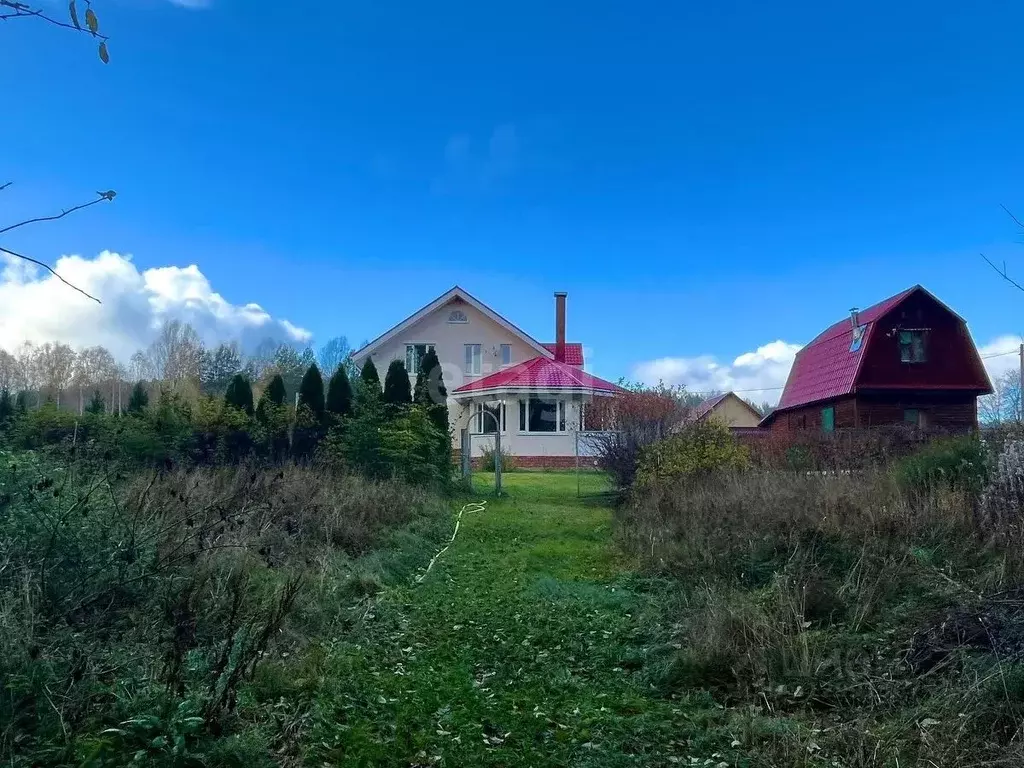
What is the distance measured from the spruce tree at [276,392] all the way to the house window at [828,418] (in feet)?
62.4

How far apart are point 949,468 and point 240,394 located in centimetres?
1291

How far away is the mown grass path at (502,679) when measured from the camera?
3.40m

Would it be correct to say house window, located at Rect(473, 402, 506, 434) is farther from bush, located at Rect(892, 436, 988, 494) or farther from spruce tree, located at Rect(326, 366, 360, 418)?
bush, located at Rect(892, 436, 988, 494)

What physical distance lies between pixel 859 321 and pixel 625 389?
8.98m

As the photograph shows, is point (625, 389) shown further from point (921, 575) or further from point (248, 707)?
point (248, 707)

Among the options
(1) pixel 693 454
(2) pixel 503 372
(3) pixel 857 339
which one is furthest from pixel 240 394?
(3) pixel 857 339

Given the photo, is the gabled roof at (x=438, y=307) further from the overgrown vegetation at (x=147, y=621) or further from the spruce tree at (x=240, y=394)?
the overgrown vegetation at (x=147, y=621)

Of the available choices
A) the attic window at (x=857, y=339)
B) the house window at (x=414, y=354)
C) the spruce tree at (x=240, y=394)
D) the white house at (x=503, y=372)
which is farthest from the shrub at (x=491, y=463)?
the attic window at (x=857, y=339)

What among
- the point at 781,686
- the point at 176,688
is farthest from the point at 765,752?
the point at 176,688

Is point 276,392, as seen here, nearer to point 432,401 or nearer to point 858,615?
point 432,401

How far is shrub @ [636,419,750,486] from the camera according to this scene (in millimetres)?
11367

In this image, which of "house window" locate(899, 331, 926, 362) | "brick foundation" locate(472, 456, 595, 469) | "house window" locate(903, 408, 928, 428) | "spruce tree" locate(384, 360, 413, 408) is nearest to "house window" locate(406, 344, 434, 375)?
"brick foundation" locate(472, 456, 595, 469)

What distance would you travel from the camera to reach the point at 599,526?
35.6 feet

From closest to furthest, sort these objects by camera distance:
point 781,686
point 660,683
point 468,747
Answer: point 468,747, point 781,686, point 660,683
